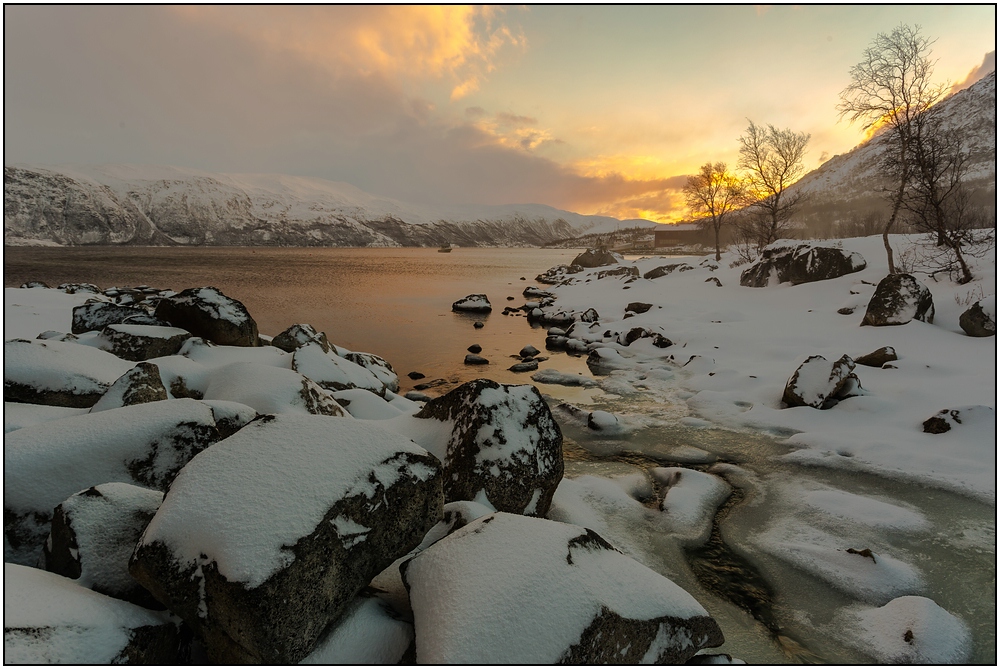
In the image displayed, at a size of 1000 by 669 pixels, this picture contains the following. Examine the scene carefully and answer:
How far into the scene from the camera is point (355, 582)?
3.51 meters

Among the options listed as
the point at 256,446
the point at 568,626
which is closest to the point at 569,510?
the point at 568,626

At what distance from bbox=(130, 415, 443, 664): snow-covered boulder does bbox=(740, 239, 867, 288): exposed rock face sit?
23804 mm

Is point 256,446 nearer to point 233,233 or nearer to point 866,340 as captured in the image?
point 866,340

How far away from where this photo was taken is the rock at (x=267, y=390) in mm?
6188

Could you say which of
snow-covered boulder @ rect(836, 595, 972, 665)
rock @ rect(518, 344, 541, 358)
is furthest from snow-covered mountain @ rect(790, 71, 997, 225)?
rock @ rect(518, 344, 541, 358)

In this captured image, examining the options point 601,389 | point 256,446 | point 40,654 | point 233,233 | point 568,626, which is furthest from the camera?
point 233,233

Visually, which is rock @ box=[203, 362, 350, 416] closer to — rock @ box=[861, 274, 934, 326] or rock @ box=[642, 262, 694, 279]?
rock @ box=[861, 274, 934, 326]

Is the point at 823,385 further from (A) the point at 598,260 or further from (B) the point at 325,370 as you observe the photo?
(A) the point at 598,260

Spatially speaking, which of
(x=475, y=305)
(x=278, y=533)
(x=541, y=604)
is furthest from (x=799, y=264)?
(x=278, y=533)

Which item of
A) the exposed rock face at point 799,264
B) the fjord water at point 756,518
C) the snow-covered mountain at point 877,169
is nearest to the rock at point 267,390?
the fjord water at point 756,518

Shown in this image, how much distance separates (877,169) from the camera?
21.3m

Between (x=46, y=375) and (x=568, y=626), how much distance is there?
309 inches

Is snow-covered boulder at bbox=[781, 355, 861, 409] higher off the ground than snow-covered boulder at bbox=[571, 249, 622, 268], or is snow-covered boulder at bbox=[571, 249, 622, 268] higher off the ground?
snow-covered boulder at bbox=[571, 249, 622, 268]

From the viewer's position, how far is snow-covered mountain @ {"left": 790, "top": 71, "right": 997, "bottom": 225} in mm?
17359
